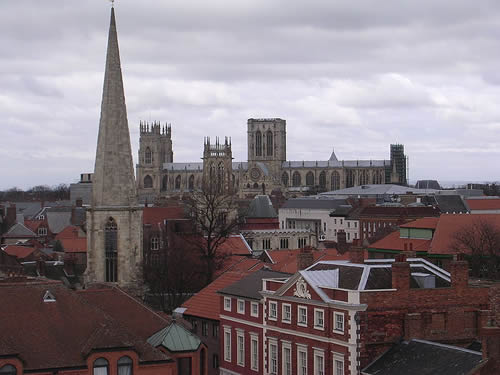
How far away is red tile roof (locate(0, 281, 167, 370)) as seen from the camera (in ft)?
102

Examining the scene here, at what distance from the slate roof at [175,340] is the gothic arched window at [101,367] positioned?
135 inches

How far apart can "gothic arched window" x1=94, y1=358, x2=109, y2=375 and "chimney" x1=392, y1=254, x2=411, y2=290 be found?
448 inches

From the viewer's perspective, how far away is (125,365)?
3184 cm

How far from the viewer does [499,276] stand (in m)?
54.5

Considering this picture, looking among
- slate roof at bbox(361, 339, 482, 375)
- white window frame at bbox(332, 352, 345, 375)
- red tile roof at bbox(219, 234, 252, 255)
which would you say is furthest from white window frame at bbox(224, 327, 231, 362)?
red tile roof at bbox(219, 234, 252, 255)

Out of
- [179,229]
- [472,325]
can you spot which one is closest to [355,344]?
[472,325]

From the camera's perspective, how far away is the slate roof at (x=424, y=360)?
101 feet

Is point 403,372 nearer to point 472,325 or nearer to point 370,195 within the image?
point 472,325

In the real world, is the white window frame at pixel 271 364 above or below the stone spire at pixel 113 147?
below

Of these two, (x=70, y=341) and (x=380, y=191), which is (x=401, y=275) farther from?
(x=380, y=191)

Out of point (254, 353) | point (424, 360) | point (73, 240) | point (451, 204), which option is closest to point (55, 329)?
point (254, 353)

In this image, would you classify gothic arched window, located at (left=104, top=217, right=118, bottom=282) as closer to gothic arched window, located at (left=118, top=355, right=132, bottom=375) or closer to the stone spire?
the stone spire

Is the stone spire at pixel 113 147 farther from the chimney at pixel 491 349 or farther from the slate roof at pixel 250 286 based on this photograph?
the chimney at pixel 491 349

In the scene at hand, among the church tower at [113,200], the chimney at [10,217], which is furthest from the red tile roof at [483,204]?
the church tower at [113,200]
